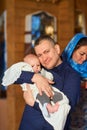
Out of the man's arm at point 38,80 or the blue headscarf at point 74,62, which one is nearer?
the man's arm at point 38,80

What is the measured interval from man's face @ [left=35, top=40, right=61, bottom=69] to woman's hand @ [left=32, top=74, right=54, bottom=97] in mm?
91

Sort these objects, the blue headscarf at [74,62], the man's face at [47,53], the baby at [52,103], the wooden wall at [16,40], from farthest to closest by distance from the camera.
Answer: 1. the wooden wall at [16,40]
2. the blue headscarf at [74,62]
3. the man's face at [47,53]
4. the baby at [52,103]

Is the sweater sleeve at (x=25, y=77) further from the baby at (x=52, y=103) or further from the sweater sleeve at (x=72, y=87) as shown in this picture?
the sweater sleeve at (x=72, y=87)

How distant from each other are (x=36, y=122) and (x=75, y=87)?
9.5 inches

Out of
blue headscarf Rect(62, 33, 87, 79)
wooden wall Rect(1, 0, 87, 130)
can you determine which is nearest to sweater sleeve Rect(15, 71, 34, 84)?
blue headscarf Rect(62, 33, 87, 79)

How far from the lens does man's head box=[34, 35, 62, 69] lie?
65.9 inches

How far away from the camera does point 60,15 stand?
404 cm

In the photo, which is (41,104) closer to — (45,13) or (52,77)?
(52,77)

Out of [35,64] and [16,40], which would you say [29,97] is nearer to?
[35,64]

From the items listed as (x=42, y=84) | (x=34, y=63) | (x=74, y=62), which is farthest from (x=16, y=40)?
(x=42, y=84)

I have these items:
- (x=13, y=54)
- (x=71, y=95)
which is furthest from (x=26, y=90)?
(x=13, y=54)

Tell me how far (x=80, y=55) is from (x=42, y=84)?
35 centimetres

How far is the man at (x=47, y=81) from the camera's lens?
1627mm

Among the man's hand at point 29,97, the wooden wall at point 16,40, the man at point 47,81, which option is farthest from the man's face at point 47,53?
the wooden wall at point 16,40
